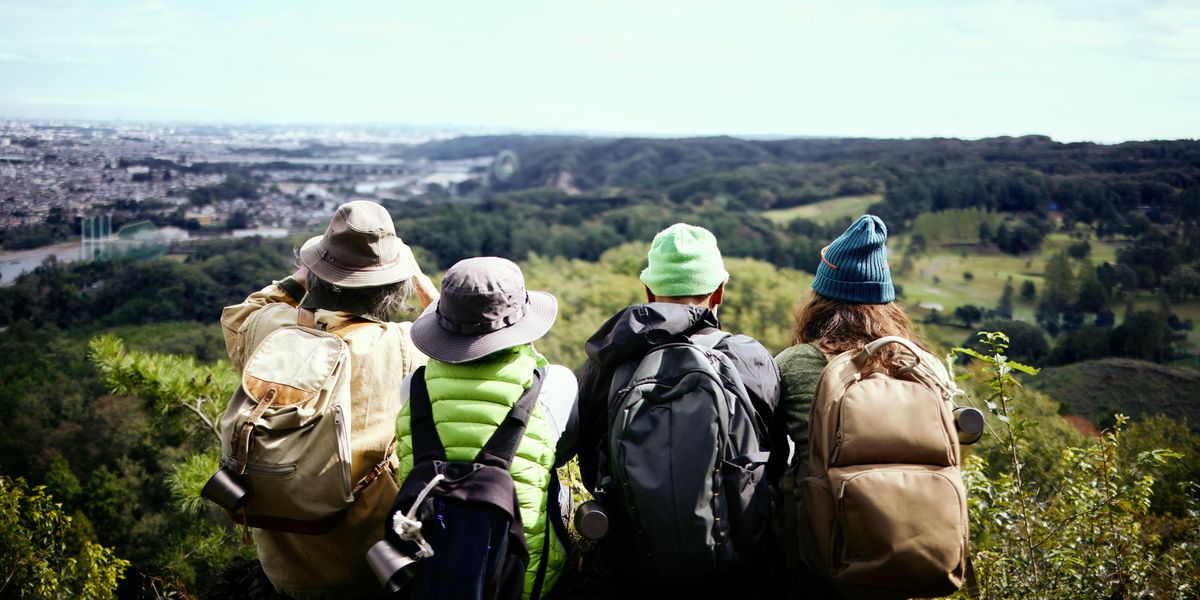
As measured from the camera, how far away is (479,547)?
1819 millimetres

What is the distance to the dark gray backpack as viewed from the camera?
1.88 meters

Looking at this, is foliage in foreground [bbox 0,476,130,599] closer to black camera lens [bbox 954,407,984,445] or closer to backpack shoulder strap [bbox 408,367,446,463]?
backpack shoulder strap [bbox 408,367,446,463]

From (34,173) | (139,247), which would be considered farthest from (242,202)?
(34,173)

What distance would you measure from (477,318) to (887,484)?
115 cm

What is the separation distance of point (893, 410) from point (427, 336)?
127 centimetres

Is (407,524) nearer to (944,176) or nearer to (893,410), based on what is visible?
(893,410)

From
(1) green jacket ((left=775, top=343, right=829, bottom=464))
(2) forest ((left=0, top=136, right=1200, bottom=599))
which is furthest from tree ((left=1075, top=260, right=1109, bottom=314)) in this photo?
(1) green jacket ((left=775, top=343, right=829, bottom=464))

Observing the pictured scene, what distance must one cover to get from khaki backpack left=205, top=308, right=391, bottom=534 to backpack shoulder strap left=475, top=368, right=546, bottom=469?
1.60 ft

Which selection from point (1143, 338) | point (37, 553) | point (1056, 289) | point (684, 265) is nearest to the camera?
point (684, 265)

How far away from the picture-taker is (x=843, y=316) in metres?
2.29

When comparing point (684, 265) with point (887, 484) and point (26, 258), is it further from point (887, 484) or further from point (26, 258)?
point (26, 258)

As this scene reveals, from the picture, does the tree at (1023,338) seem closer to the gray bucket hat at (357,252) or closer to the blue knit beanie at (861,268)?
the blue knit beanie at (861,268)

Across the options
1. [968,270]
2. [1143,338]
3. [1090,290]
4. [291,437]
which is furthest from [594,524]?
[968,270]

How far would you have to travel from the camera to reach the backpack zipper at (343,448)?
2.07 m
